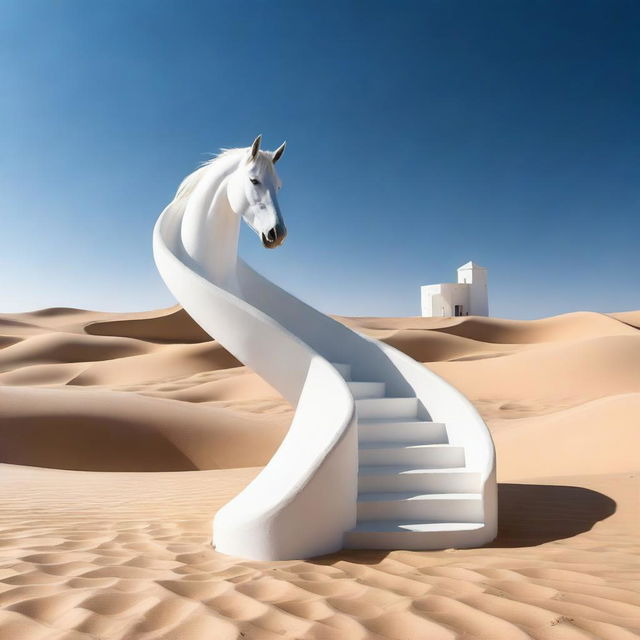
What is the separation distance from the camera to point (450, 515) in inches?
155

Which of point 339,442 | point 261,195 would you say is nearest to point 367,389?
point 339,442

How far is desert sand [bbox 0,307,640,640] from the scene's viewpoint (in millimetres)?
2291

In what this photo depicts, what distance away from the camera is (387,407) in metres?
4.99

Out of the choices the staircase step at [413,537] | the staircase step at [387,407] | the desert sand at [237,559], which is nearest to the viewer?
the desert sand at [237,559]

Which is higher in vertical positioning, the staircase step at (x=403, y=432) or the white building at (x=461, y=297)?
the white building at (x=461, y=297)

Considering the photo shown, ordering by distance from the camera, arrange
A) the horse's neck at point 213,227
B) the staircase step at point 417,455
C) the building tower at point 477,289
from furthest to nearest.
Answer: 1. the building tower at point 477,289
2. the horse's neck at point 213,227
3. the staircase step at point 417,455

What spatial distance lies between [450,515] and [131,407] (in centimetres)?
833

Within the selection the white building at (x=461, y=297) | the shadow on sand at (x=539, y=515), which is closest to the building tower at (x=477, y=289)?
the white building at (x=461, y=297)

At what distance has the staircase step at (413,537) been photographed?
144 inches

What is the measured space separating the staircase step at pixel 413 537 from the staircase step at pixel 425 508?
0.16 meters

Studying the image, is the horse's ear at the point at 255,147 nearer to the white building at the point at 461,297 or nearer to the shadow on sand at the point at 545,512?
the shadow on sand at the point at 545,512

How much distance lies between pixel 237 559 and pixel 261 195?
9.84ft

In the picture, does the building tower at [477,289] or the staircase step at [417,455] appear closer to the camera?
the staircase step at [417,455]

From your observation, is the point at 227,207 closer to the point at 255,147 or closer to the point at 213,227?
the point at 213,227
